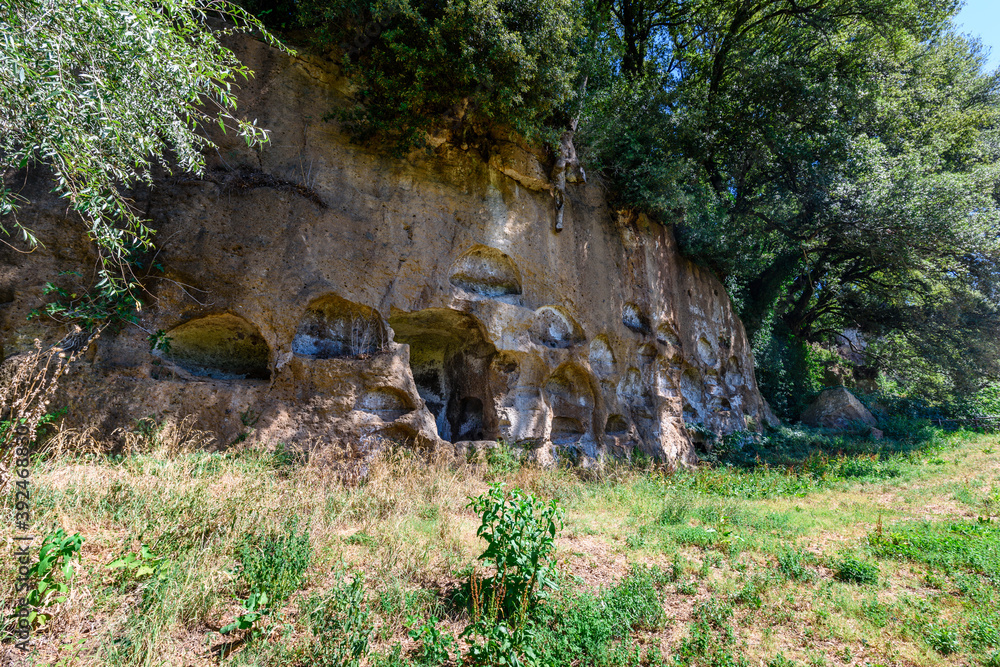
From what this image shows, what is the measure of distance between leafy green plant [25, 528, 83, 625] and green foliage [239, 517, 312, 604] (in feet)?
3.41

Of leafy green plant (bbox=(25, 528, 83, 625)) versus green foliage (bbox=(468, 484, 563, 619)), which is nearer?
leafy green plant (bbox=(25, 528, 83, 625))

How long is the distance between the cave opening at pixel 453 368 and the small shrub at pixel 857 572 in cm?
514

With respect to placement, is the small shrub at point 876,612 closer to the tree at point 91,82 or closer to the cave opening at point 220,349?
the tree at point 91,82

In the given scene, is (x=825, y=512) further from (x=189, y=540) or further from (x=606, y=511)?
(x=189, y=540)

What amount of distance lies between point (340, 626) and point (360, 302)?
199 inches

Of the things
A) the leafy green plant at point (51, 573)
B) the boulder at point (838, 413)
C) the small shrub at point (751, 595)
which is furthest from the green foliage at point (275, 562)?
the boulder at point (838, 413)

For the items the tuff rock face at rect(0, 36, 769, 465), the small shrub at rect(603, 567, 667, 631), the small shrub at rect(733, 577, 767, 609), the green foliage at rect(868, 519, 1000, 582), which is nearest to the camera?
the small shrub at rect(603, 567, 667, 631)

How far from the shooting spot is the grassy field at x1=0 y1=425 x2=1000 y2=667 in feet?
10.5

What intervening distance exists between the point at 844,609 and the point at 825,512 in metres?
3.32

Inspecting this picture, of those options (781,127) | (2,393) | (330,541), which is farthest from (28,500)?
(781,127)

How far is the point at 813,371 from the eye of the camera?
18.7 meters

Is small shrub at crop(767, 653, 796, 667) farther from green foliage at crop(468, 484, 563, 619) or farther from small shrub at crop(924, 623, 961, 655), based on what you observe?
green foliage at crop(468, 484, 563, 619)

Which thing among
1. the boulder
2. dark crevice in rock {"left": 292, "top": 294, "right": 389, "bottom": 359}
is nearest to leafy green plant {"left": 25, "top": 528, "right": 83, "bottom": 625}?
dark crevice in rock {"left": 292, "top": 294, "right": 389, "bottom": 359}

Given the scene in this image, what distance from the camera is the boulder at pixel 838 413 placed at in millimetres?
15406
